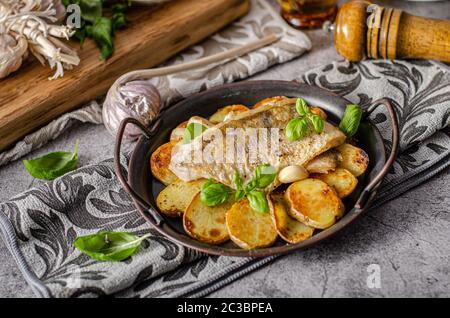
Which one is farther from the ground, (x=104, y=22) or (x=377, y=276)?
(x=104, y=22)

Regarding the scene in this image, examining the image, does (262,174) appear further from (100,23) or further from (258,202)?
(100,23)

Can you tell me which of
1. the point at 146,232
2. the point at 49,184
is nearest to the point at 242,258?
the point at 146,232

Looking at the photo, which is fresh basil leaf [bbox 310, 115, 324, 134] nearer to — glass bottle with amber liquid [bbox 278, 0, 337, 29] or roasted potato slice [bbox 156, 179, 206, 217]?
roasted potato slice [bbox 156, 179, 206, 217]

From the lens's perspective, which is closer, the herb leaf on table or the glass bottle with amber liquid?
the herb leaf on table

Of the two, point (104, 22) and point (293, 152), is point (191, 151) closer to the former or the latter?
point (293, 152)

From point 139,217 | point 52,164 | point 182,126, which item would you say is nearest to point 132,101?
point 182,126

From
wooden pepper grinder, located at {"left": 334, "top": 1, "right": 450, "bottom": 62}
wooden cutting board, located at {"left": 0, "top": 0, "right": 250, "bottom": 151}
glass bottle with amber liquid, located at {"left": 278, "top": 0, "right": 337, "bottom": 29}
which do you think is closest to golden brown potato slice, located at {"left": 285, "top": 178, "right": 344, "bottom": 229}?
wooden pepper grinder, located at {"left": 334, "top": 1, "right": 450, "bottom": 62}
